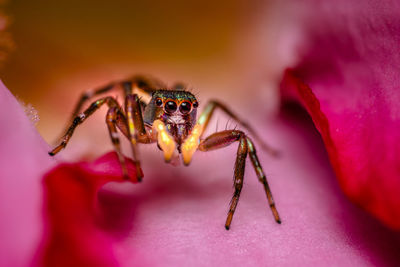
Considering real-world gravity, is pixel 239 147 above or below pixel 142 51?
below

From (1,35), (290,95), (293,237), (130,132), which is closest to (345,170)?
(293,237)

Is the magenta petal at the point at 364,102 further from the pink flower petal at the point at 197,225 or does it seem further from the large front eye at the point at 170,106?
the large front eye at the point at 170,106

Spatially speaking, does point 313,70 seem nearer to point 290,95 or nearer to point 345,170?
point 290,95

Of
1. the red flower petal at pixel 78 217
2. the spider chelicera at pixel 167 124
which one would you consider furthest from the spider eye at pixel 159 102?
the red flower petal at pixel 78 217

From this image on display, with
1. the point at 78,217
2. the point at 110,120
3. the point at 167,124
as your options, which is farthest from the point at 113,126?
the point at 78,217

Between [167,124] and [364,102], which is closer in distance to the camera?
[364,102]

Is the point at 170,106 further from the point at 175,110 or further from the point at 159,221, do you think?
the point at 159,221
